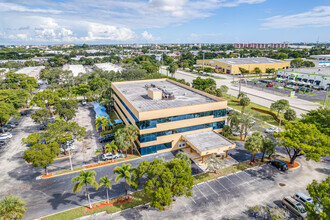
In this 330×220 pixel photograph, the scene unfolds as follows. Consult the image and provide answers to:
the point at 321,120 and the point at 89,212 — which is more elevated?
the point at 321,120

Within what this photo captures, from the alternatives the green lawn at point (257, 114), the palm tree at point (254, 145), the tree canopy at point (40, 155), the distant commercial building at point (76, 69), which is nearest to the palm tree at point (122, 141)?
the tree canopy at point (40, 155)

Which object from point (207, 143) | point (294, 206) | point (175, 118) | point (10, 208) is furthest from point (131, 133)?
point (294, 206)

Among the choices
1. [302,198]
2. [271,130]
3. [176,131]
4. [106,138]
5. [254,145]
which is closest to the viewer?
[302,198]

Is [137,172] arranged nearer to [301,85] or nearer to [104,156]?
[104,156]

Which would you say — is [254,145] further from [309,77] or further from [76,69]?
[76,69]

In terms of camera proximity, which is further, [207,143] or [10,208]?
[207,143]

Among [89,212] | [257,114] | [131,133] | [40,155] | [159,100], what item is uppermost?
[159,100]

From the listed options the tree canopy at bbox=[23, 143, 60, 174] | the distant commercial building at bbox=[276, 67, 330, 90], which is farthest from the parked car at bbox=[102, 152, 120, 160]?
the distant commercial building at bbox=[276, 67, 330, 90]

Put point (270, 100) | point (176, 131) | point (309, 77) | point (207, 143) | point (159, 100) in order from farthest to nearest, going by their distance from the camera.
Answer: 1. point (309, 77)
2. point (270, 100)
3. point (159, 100)
4. point (176, 131)
5. point (207, 143)
